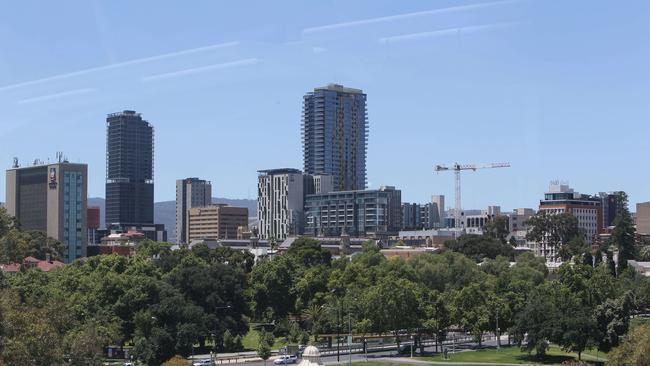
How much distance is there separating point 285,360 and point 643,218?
102 meters

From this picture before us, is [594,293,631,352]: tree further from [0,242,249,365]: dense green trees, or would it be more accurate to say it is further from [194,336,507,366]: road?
[0,242,249,365]: dense green trees

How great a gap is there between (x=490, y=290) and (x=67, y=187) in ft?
274

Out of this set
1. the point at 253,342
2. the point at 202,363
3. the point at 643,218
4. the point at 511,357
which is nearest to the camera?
the point at 202,363

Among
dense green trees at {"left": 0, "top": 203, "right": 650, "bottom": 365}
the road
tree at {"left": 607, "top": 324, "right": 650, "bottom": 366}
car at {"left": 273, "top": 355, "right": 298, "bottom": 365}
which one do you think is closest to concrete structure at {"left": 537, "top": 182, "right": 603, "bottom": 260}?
dense green trees at {"left": 0, "top": 203, "right": 650, "bottom": 365}

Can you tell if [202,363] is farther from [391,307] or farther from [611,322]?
[611,322]

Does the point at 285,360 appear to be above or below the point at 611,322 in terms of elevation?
below

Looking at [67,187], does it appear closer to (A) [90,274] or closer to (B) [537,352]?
(A) [90,274]

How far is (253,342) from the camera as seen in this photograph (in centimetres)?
7862

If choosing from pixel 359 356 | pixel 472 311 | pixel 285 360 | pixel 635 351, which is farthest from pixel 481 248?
pixel 635 351

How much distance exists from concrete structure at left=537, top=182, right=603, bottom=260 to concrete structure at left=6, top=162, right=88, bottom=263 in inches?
2952

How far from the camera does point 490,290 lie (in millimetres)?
79875

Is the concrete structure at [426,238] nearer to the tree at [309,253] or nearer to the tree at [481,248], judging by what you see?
the tree at [481,248]

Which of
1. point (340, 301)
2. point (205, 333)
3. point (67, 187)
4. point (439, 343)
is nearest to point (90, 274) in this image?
point (205, 333)

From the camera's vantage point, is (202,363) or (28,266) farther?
(28,266)
